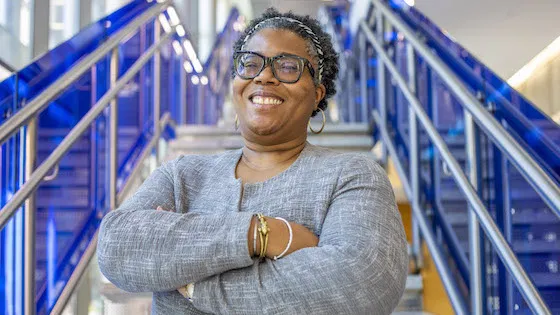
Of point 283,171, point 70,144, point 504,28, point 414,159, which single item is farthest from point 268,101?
point 414,159

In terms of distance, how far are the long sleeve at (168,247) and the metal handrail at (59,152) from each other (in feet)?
1.68

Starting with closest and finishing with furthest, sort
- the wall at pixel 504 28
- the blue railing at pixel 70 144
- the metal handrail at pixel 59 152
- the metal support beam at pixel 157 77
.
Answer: the metal handrail at pixel 59 152, the blue railing at pixel 70 144, the wall at pixel 504 28, the metal support beam at pixel 157 77

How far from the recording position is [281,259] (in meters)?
1.17

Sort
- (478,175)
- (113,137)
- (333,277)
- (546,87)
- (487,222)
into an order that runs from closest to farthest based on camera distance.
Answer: (333,277)
(487,222)
(546,87)
(478,175)
(113,137)

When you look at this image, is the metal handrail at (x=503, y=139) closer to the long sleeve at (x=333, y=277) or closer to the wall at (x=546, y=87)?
the wall at (x=546, y=87)

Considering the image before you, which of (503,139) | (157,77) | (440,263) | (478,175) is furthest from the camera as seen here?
(157,77)

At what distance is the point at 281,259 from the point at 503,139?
30.1 inches

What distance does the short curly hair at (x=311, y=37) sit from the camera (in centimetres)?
139

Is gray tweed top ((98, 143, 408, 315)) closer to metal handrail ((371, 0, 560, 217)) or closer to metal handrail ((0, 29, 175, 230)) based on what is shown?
metal handrail ((371, 0, 560, 217))

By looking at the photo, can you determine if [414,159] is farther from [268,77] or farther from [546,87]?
[268,77]

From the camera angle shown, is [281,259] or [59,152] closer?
[281,259]

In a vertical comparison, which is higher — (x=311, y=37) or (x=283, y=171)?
(x=311, y=37)

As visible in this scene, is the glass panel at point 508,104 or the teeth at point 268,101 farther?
the glass panel at point 508,104

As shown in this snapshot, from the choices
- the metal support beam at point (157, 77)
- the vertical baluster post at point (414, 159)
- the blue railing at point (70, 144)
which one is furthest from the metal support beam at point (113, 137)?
the vertical baluster post at point (414, 159)
